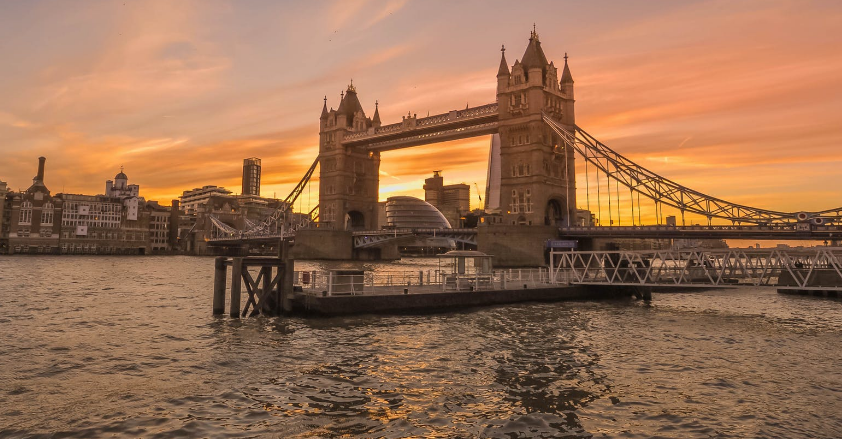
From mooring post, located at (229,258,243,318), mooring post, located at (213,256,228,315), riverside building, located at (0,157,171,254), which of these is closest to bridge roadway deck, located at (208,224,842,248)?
mooring post, located at (229,258,243,318)

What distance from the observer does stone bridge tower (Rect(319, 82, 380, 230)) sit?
410 feet

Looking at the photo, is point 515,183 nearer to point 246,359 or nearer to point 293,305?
point 293,305

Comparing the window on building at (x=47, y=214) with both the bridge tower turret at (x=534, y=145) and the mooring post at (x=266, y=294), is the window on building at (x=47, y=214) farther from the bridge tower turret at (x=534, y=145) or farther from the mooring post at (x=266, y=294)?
the mooring post at (x=266, y=294)

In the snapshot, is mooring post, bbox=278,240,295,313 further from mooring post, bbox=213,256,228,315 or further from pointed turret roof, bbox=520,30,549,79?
pointed turret roof, bbox=520,30,549,79

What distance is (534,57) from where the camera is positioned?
92.1m

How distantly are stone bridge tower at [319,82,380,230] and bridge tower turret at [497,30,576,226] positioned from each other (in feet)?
140

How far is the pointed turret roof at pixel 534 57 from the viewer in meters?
91.8

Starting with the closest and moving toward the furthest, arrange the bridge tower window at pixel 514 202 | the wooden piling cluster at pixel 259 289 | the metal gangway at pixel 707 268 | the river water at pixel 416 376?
the river water at pixel 416 376, the wooden piling cluster at pixel 259 289, the metal gangway at pixel 707 268, the bridge tower window at pixel 514 202

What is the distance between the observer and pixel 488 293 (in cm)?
3641

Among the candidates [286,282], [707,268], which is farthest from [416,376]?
[707,268]

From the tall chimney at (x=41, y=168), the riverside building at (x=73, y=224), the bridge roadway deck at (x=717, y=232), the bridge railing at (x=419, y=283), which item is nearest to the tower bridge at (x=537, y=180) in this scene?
the bridge roadway deck at (x=717, y=232)

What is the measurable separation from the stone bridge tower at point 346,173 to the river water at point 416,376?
9365 centimetres

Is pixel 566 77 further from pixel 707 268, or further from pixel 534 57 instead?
pixel 707 268

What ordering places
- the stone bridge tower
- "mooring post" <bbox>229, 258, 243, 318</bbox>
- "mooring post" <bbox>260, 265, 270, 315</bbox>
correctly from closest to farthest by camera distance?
1. "mooring post" <bbox>229, 258, 243, 318</bbox>
2. "mooring post" <bbox>260, 265, 270, 315</bbox>
3. the stone bridge tower
